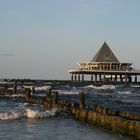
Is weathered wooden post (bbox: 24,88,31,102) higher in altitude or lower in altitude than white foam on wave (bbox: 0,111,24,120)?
higher

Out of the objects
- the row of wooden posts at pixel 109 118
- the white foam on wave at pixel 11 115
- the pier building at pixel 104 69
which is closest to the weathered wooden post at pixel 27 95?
the row of wooden posts at pixel 109 118

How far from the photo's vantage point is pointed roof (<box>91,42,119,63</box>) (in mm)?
126863

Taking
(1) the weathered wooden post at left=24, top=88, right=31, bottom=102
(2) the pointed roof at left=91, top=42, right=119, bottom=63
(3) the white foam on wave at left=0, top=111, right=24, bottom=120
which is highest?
(2) the pointed roof at left=91, top=42, right=119, bottom=63

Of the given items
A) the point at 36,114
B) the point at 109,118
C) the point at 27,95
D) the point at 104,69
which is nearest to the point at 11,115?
the point at 36,114

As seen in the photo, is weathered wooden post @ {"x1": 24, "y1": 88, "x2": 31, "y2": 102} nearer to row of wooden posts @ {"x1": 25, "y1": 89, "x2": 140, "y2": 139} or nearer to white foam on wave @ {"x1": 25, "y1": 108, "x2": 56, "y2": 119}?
row of wooden posts @ {"x1": 25, "y1": 89, "x2": 140, "y2": 139}

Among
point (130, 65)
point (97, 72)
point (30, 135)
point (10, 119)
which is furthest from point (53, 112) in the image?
point (130, 65)

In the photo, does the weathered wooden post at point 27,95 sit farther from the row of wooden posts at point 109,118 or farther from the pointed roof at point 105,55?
the pointed roof at point 105,55

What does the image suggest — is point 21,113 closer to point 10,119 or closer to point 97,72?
point 10,119

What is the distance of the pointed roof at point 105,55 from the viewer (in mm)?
126863

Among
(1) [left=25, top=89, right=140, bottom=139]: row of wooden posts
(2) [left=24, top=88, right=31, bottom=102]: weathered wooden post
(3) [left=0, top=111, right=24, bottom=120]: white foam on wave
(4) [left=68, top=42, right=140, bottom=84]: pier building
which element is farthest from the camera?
(4) [left=68, top=42, right=140, bottom=84]: pier building

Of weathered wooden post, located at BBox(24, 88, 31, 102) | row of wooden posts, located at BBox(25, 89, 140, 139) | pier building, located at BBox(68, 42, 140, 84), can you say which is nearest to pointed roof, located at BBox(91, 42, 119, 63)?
pier building, located at BBox(68, 42, 140, 84)

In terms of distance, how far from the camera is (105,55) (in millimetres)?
131750

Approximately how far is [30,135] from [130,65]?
355 ft

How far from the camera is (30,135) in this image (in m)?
18.6
